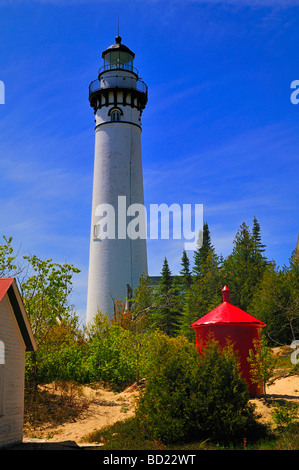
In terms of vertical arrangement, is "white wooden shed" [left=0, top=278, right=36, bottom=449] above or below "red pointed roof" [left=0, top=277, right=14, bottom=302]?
below

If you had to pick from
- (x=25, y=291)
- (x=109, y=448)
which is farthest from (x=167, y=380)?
(x=25, y=291)

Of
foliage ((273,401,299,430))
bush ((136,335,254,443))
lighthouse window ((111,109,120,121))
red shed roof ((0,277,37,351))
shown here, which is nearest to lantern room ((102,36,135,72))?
lighthouse window ((111,109,120,121))

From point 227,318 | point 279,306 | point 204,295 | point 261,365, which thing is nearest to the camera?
point 261,365

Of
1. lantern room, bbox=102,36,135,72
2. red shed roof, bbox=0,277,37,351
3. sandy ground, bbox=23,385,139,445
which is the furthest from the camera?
lantern room, bbox=102,36,135,72

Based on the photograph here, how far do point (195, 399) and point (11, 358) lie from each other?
596cm

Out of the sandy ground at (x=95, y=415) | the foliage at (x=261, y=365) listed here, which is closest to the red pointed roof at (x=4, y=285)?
the sandy ground at (x=95, y=415)

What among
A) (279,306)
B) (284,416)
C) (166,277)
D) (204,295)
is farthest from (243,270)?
(284,416)

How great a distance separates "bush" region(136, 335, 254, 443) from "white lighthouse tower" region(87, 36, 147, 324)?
17.1 m

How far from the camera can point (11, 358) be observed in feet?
48.1

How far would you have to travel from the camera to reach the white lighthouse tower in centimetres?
3231

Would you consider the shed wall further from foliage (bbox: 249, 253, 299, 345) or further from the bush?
foliage (bbox: 249, 253, 299, 345)

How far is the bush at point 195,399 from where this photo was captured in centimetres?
1349

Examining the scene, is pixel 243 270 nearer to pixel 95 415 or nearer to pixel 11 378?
pixel 95 415

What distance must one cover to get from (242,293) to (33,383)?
61.8ft
